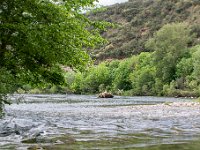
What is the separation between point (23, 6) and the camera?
1850cm

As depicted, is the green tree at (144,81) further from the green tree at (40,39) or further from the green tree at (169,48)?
the green tree at (40,39)

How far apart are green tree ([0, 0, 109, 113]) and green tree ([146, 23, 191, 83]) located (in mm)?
85163

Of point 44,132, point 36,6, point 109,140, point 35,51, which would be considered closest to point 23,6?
point 36,6

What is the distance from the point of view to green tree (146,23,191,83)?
106 metres

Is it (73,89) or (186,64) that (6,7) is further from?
(73,89)

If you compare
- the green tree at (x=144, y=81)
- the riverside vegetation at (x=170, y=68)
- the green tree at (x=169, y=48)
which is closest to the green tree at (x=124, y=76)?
the riverside vegetation at (x=170, y=68)

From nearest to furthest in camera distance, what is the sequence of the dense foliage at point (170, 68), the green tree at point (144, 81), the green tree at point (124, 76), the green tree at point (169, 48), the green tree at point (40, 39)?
the green tree at point (40, 39) < the dense foliage at point (170, 68) < the green tree at point (169, 48) < the green tree at point (144, 81) < the green tree at point (124, 76)

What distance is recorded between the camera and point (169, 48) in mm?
105750

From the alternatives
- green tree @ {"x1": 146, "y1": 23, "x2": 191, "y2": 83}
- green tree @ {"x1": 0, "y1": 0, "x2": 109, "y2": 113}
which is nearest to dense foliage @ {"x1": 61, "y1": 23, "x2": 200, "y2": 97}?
green tree @ {"x1": 146, "y1": 23, "x2": 191, "y2": 83}

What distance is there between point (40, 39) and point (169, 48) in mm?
90283

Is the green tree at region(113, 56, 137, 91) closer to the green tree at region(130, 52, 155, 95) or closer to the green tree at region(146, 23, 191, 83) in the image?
the green tree at region(130, 52, 155, 95)

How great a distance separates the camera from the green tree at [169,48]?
106312 mm

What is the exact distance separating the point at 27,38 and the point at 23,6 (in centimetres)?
170

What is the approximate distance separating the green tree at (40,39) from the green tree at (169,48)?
85.2 m
